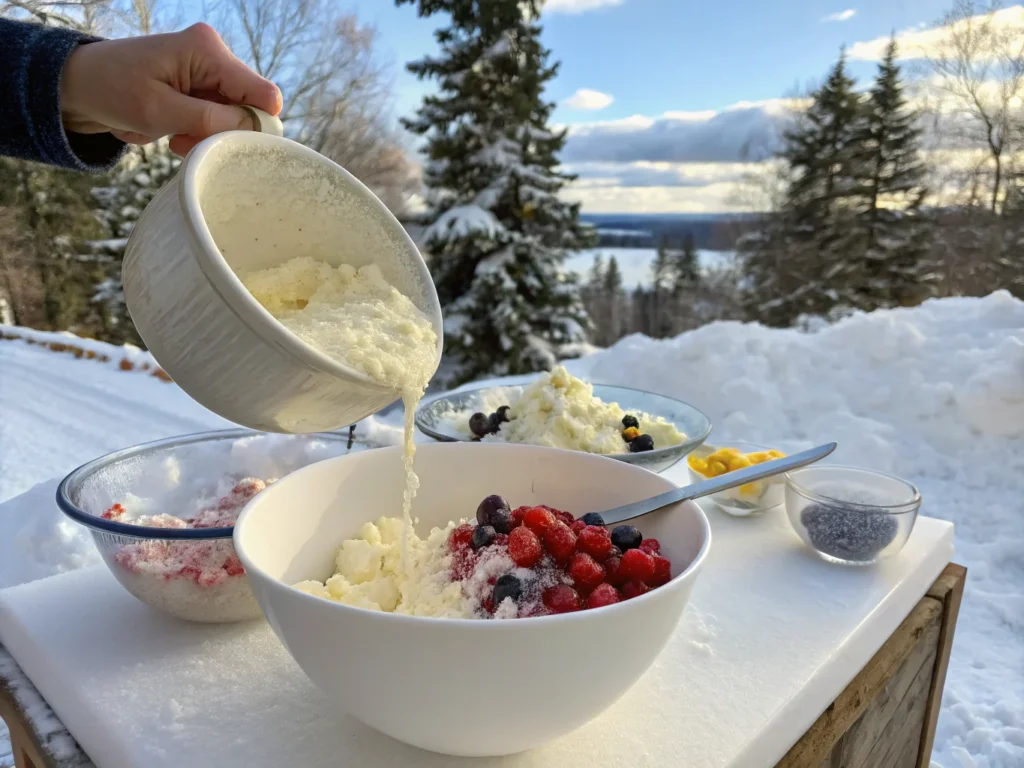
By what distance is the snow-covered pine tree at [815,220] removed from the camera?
10.7 m

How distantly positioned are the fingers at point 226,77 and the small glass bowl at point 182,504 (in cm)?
53

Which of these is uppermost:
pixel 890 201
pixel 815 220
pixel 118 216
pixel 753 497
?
pixel 890 201

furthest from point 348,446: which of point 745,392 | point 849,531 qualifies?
point 745,392

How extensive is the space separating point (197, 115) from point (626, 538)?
2.64 ft

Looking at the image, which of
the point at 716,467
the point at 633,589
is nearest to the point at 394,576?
the point at 633,589

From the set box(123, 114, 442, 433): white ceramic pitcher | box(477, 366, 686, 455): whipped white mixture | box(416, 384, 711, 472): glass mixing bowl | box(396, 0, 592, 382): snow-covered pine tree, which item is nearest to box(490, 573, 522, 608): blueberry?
box(123, 114, 442, 433): white ceramic pitcher

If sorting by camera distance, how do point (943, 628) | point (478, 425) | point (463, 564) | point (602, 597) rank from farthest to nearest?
point (478, 425), point (943, 628), point (463, 564), point (602, 597)

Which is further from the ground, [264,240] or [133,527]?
[264,240]

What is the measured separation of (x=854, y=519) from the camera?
3.59ft

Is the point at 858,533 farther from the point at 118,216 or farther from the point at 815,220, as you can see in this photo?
the point at 815,220

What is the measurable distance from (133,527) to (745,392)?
12.1 feet

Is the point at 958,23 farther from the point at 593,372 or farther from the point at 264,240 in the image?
the point at 264,240

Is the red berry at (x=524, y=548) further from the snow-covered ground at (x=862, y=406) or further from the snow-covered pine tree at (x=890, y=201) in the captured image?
the snow-covered pine tree at (x=890, y=201)

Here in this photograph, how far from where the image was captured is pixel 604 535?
79 centimetres
